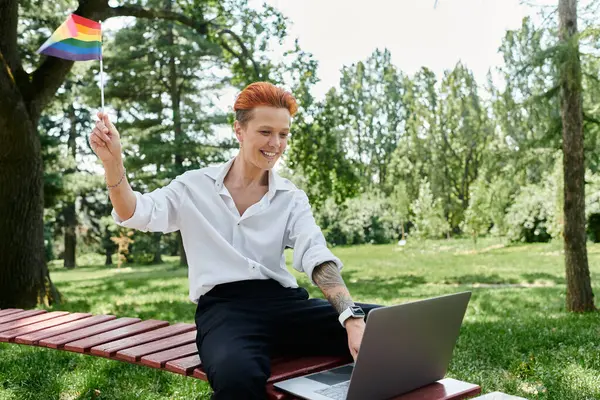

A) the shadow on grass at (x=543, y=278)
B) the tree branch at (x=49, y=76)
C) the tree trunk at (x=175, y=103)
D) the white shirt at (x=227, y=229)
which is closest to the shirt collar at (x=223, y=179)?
the white shirt at (x=227, y=229)

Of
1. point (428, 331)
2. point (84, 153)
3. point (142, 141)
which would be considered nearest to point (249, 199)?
point (428, 331)

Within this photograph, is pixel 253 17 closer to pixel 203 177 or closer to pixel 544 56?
pixel 544 56

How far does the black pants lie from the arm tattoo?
15 centimetres

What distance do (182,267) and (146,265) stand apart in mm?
6216

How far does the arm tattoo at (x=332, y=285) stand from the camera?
8.10ft

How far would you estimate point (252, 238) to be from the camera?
8.90ft

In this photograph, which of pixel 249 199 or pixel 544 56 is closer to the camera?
pixel 249 199

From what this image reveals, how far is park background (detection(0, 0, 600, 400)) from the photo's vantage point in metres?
4.99

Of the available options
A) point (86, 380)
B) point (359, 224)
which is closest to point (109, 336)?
point (86, 380)

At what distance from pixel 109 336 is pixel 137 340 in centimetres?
22

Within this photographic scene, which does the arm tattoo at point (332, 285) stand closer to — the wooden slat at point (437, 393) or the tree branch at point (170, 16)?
the wooden slat at point (437, 393)

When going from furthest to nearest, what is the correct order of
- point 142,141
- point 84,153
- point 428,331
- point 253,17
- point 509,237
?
1. point 84,153
2. point 509,237
3. point 142,141
4. point 253,17
5. point 428,331

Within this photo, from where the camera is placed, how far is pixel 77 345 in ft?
9.78

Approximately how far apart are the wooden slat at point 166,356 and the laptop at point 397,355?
654 millimetres
